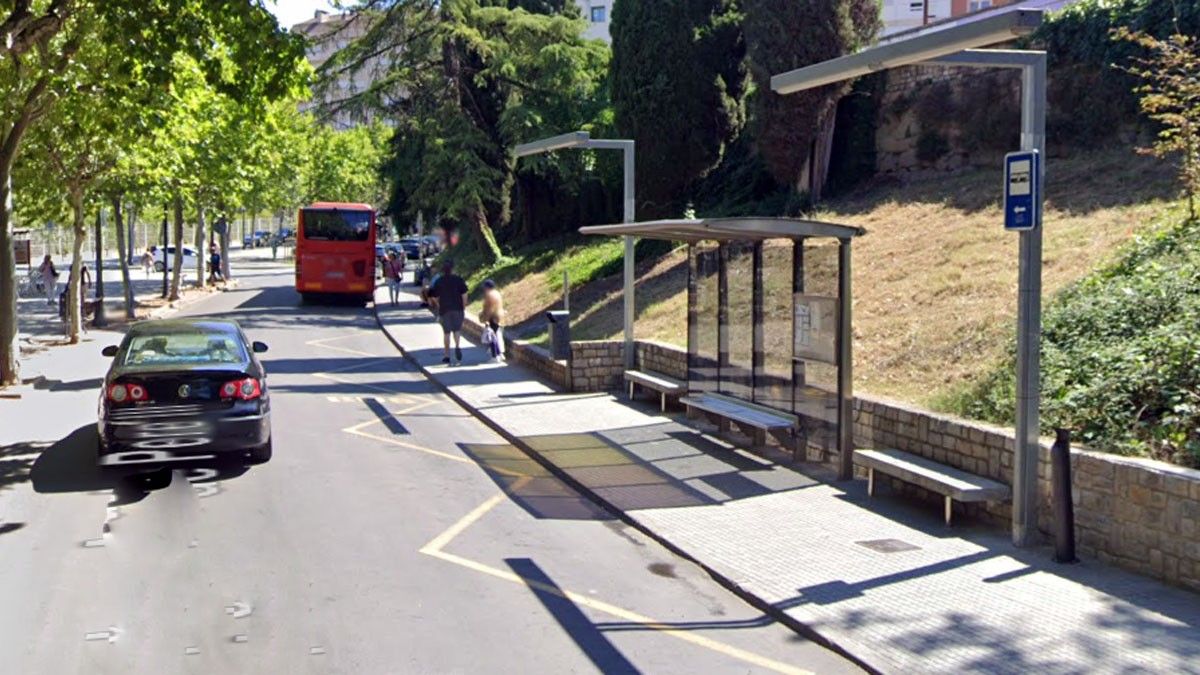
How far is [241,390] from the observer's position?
11.3 metres

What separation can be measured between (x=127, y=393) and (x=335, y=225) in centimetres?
2771

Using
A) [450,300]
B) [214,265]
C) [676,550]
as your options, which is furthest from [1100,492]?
[214,265]

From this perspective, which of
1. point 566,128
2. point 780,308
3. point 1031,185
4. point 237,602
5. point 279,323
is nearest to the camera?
point 237,602

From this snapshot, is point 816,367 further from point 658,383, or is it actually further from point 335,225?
point 335,225

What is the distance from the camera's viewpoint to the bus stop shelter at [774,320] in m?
10.8

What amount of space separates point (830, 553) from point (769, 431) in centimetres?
342

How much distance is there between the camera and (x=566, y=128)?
1315 inches

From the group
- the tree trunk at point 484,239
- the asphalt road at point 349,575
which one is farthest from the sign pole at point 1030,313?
the tree trunk at point 484,239

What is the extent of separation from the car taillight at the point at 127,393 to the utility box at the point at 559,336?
7.84 m

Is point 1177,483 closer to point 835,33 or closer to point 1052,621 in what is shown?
point 1052,621

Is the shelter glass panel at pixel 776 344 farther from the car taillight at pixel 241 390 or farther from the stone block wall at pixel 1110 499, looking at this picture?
the car taillight at pixel 241 390

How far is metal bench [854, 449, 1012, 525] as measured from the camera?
28.6ft

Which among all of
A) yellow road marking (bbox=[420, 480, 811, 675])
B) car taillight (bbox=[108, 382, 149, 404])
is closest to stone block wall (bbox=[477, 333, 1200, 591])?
yellow road marking (bbox=[420, 480, 811, 675])

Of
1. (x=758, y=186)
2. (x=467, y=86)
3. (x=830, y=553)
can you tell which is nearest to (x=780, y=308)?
(x=830, y=553)
